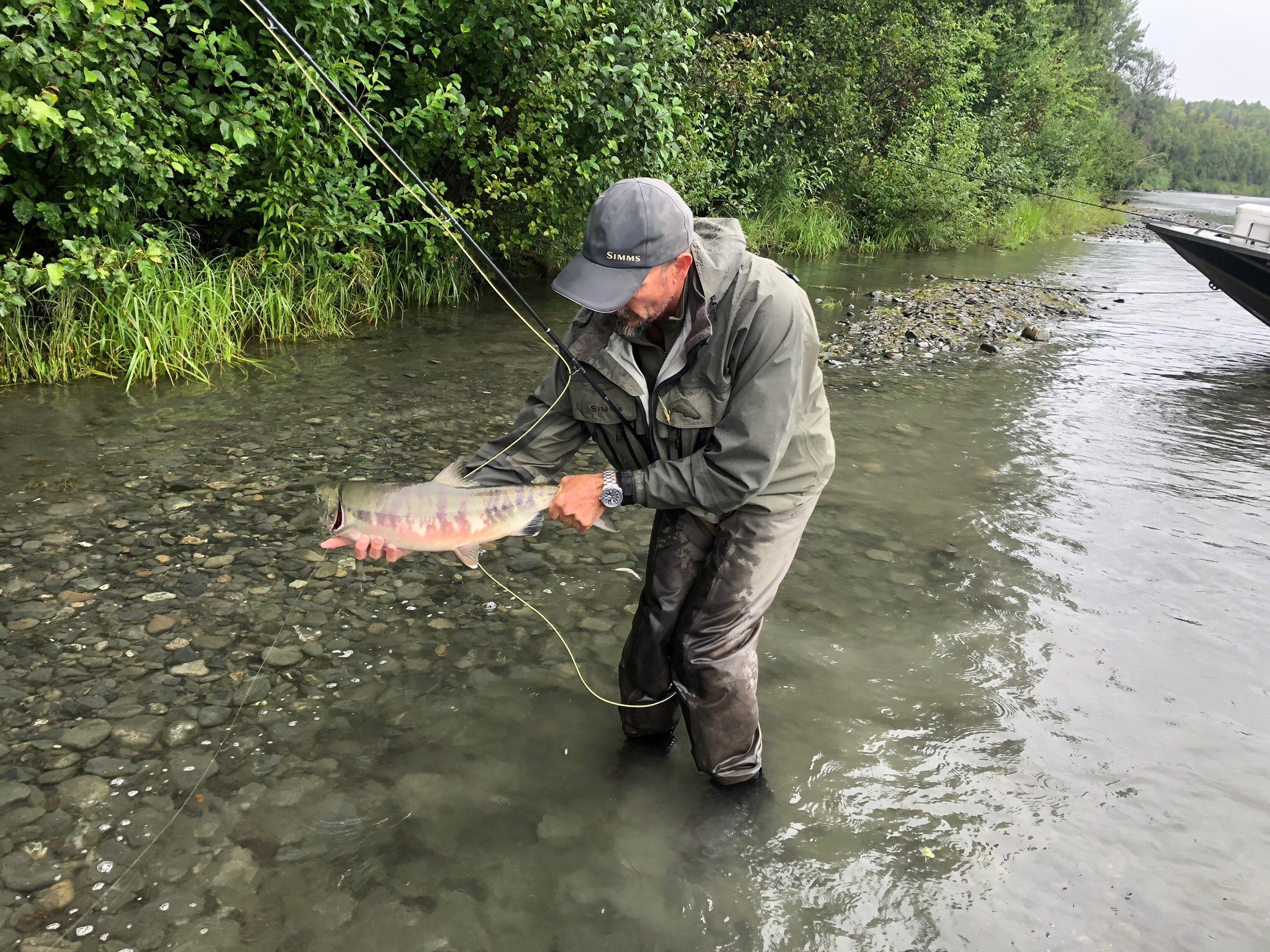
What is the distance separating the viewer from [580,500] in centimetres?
331

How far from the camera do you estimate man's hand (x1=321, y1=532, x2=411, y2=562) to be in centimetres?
340

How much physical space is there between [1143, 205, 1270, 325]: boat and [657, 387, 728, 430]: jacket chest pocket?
500 inches

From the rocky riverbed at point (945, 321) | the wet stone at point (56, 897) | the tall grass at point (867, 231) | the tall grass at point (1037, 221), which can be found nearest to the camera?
the wet stone at point (56, 897)

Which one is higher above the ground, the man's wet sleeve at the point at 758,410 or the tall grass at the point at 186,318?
the man's wet sleeve at the point at 758,410

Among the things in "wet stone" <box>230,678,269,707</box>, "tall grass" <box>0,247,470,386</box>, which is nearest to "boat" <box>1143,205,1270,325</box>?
"tall grass" <box>0,247,470,386</box>

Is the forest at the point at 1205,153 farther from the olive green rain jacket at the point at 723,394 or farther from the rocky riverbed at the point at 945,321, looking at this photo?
the olive green rain jacket at the point at 723,394

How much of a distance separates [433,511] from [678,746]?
4.98 ft

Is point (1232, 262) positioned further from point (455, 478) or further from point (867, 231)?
point (455, 478)

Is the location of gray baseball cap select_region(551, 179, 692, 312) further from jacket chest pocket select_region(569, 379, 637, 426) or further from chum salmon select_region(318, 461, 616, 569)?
chum salmon select_region(318, 461, 616, 569)

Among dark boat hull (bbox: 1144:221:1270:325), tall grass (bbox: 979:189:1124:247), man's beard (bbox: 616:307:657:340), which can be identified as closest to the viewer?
man's beard (bbox: 616:307:657:340)

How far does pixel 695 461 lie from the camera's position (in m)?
3.15

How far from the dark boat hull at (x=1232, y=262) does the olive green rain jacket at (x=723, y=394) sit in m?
12.5

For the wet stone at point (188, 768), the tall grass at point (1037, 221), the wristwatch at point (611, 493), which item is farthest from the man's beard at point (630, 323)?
the tall grass at point (1037, 221)

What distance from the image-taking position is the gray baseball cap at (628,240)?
115 inches
